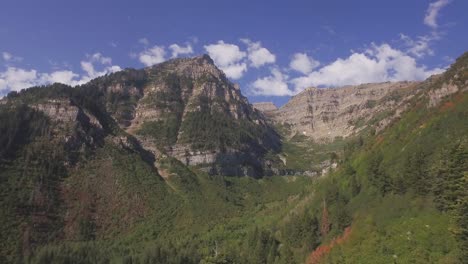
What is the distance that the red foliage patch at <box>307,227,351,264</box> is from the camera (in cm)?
11045

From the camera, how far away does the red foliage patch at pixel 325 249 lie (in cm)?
11045

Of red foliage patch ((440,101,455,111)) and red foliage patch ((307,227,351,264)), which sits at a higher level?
red foliage patch ((440,101,455,111))

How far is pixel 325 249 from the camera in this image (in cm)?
11681

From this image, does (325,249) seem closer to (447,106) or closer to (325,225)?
(325,225)

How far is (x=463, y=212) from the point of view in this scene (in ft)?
214

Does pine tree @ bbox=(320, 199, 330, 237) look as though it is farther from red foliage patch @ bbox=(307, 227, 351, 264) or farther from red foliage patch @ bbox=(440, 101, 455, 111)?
red foliage patch @ bbox=(440, 101, 455, 111)

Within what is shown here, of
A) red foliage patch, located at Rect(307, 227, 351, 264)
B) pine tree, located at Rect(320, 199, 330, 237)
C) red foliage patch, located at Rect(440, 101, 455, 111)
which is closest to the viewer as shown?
red foliage patch, located at Rect(307, 227, 351, 264)

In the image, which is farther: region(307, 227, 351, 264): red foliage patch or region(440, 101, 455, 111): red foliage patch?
region(440, 101, 455, 111): red foliage patch

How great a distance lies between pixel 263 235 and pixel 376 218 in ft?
207

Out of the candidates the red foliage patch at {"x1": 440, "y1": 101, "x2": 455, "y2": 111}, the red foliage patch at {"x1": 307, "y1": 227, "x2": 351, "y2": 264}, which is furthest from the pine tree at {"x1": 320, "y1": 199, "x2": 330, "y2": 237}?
the red foliage patch at {"x1": 440, "y1": 101, "x2": 455, "y2": 111}

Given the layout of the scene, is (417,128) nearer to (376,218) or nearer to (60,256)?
(376,218)

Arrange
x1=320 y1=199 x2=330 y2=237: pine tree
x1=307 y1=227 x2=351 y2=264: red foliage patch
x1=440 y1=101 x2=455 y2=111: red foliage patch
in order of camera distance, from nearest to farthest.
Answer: x1=307 y1=227 x2=351 y2=264: red foliage patch
x1=320 y1=199 x2=330 y2=237: pine tree
x1=440 y1=101 x2=455 y2=111: red foliage patch

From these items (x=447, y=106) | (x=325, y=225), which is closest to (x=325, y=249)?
(x=325, y=225)

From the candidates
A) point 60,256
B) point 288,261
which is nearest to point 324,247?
point 288,261
